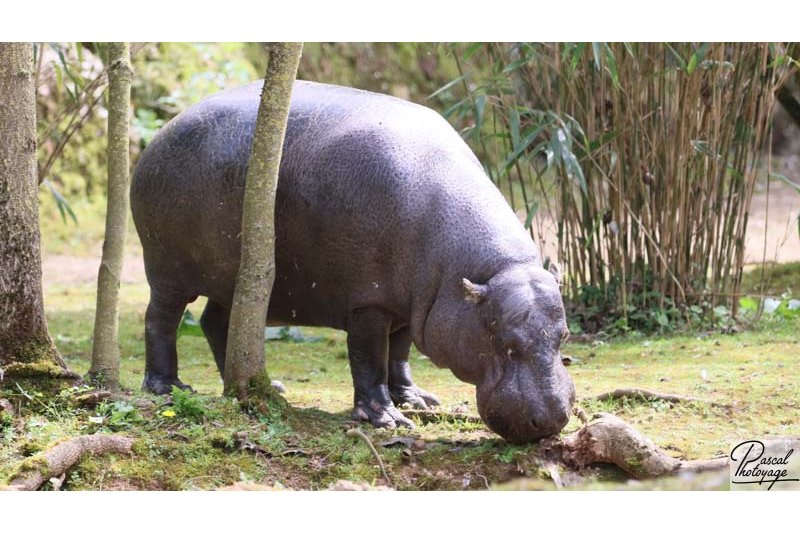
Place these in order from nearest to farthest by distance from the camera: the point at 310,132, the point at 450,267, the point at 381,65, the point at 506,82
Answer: the point at 450,267 < the point at 310,132 < the point at 506,82 < the point at 381,65

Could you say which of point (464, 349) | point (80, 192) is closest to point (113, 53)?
point (464, 349)

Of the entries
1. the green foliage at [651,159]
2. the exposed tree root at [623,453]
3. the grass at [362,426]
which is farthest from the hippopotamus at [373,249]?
the green foliage at [651,159]

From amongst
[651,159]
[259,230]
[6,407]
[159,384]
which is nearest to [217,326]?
[159,384]

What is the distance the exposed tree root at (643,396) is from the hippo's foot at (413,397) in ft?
3.24

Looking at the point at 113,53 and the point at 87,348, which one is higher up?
the point at 113,53

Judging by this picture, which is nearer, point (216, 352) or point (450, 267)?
point (450, 267)

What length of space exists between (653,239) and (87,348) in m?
4.56

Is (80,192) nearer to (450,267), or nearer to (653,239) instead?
(653,239)

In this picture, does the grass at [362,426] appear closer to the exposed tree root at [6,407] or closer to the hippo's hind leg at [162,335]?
the exposed tree root at [6,407]

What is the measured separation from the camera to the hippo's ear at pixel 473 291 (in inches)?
215

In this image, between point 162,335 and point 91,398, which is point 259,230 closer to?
point 91,398

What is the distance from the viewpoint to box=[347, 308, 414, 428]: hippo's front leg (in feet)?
19.9

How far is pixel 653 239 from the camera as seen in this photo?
8.80 meters

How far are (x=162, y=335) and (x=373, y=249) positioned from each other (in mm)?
1686
